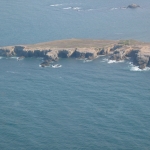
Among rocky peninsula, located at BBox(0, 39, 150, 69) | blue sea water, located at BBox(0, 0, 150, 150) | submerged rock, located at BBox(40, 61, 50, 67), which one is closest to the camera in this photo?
blue sea water, located at BBox(0, 0, 150, 150)

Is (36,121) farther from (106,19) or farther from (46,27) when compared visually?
(106,19)

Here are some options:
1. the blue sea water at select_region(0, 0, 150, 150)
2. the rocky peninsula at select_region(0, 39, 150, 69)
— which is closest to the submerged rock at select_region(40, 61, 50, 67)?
the rocky peninsula at select_region(0, 39, 150, 69)

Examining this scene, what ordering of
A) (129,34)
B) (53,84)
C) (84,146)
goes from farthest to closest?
(129,34) → (53,84) → (84,146)

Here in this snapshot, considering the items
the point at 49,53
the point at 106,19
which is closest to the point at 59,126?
the point at 49,53

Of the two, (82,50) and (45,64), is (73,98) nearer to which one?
(45,64)

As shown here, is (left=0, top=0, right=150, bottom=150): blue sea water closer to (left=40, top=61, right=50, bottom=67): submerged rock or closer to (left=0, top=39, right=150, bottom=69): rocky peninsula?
(left=40, top=61, right=50, bottom=67): submerged rock

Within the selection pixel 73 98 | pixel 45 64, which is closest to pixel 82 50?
pixel 45 64

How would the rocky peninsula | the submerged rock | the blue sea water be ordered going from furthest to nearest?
the rocky peninsula, the submerged rock, the blue sea water
